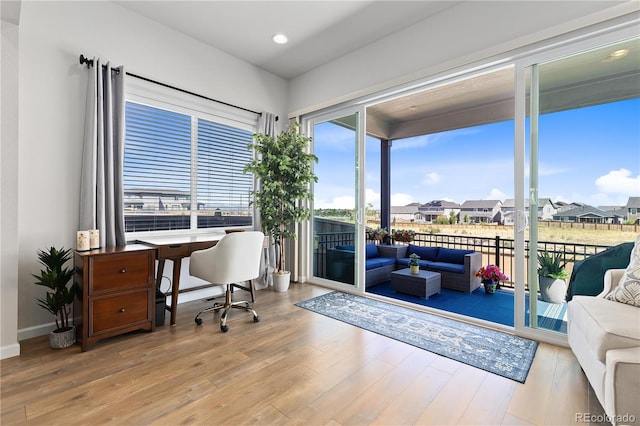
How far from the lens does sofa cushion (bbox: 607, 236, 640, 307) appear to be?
172 cm

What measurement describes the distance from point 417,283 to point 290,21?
3.42 m

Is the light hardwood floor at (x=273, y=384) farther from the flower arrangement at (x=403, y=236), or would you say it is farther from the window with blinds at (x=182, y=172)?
the flower arrangement at (x=403, y=236)

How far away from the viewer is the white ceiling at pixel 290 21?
2840 millimetres

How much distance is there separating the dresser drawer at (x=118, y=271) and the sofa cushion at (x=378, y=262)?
2.94m

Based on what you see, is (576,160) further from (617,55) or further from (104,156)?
(104,156)

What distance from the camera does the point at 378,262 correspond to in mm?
4660

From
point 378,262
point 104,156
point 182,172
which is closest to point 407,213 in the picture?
point 378,262

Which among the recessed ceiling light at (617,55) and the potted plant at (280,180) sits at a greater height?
the recessed ceiling light at (617,55)

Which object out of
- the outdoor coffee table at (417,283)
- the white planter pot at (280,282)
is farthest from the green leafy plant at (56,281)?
the outdoor coffee table at (417,283)

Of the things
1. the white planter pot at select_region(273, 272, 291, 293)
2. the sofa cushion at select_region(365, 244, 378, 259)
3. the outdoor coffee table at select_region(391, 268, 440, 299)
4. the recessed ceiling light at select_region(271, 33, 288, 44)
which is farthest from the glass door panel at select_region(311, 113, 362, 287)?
the recessed ceiling light at select_region(271, 33, 288, 44)

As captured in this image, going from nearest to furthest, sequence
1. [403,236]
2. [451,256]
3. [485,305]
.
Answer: [485,305]
[451,256]
[403,236]

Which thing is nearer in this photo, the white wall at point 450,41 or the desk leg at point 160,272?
the white wall at point 450,41

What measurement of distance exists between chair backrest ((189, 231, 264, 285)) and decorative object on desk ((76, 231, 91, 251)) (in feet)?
2.62

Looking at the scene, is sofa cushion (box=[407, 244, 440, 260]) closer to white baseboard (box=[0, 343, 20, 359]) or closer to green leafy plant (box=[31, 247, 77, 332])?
green leafy plant (box=[31, 247, 77, 332])
